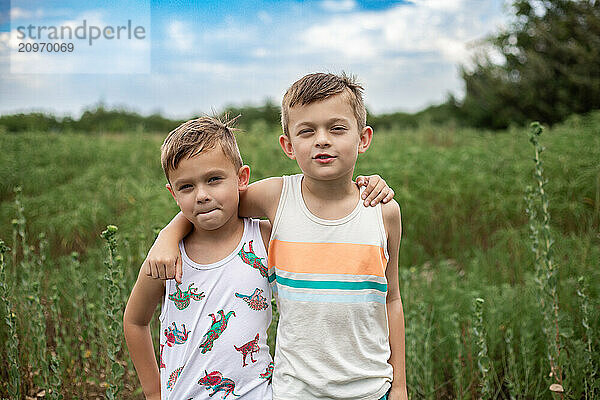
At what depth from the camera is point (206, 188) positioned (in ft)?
5.16

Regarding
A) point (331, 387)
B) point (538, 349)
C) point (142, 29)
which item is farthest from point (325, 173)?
point (142, 29)

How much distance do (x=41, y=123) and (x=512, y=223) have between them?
7696 mm

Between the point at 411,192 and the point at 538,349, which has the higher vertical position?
the point at 411,192

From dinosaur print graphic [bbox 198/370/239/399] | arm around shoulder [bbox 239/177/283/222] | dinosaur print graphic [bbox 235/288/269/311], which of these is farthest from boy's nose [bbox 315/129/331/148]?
dinosaur print graphic [bbox 198/370/239/399]

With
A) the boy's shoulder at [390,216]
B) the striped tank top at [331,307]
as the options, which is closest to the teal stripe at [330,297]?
the striped tank top at [331,307]

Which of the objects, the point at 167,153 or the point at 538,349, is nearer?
the point at 167,153

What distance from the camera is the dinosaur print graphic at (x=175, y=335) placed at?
1.58 m

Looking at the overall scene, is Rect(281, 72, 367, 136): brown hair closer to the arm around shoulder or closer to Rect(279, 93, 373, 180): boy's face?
Rect(279, 93, 373, 180): boy's face

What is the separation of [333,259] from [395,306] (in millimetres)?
307

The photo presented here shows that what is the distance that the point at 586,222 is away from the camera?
15.9 feet

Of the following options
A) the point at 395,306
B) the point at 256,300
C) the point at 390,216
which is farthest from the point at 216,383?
the point at 390,216

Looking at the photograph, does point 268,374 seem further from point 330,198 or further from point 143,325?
point 330,198

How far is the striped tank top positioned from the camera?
60.5 inches

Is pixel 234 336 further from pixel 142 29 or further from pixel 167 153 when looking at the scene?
pixel 142 29
